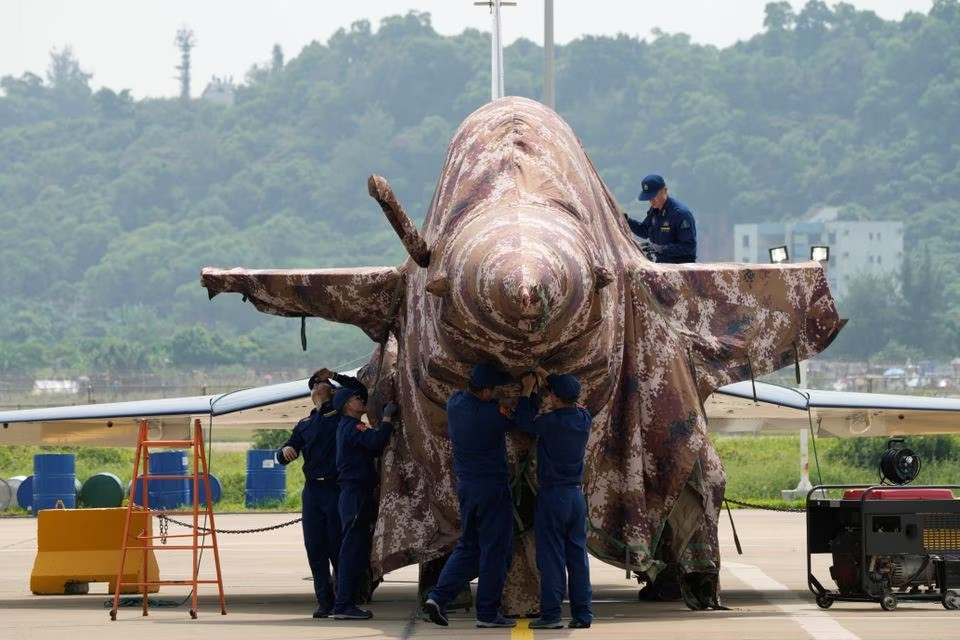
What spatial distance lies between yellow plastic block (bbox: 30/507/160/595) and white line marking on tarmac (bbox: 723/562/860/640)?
6.59m

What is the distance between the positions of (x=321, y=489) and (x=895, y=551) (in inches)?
198

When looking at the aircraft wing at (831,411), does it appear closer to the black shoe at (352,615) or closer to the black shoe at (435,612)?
the black shoe at (352,615)

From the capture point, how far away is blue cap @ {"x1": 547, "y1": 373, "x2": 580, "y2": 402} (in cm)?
1271

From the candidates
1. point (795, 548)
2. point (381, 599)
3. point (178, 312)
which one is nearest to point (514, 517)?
point (381, 599)

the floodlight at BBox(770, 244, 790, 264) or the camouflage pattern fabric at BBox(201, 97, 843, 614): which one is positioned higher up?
the floodlight at BBox(770, 244, 790, 264)

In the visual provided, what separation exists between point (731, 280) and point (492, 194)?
2514 millimetres

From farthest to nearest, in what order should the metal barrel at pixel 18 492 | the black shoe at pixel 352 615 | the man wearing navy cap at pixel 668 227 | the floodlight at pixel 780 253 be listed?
the metal barrel at pixel 18 492 → the floodlight at pixel 780 253 → the man wearing navy cap at pixel 668 227 → the black shoe at pixel 352 615

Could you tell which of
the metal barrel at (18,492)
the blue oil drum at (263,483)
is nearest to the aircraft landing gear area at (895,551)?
the blue oil drum at (263,483)

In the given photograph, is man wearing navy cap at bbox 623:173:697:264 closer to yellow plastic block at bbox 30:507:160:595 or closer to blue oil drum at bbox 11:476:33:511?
yellow plastic block at bbox 30:507:160:595

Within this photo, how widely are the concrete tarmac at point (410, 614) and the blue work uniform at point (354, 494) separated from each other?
43 centimetres

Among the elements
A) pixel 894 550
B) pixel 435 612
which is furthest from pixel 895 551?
pixel 435 612

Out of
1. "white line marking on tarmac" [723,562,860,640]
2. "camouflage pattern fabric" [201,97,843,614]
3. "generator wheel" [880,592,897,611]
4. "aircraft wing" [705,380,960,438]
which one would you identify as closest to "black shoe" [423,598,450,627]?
"camouflage pattern fabric" [201,97,843,614]

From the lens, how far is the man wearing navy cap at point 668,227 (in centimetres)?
1622

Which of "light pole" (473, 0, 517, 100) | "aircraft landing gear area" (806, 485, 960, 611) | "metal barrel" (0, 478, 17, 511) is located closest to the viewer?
"aircraft landing gear area" (806, 485, 960, 611)
